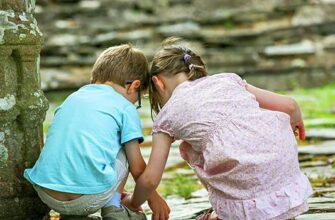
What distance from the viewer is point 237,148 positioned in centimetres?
319

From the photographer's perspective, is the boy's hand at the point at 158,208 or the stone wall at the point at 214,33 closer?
the boy's hand at the point at 158,208

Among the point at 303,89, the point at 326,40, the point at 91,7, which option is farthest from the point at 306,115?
the point at 91,7

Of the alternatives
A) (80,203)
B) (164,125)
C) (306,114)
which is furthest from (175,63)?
(306,114)

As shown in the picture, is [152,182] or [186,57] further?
[186,57]

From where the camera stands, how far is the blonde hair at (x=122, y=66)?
3424 millimetres

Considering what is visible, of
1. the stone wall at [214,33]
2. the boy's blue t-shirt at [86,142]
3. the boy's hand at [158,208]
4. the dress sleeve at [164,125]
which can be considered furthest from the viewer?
the stone wall at [214,33]

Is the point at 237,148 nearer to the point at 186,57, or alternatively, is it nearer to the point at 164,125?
the point at 164,125

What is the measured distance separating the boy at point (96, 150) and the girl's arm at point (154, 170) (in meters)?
0.05

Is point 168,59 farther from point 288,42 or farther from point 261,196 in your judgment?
point 288,42

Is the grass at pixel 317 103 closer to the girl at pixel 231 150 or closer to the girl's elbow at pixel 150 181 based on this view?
the girl at pixel 231 150

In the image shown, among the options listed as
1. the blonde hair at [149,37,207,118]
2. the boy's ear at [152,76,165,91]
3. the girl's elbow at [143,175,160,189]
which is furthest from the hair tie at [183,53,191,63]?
the girl's elbow at [143,175,160,189]

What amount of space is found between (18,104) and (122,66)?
1.44ft

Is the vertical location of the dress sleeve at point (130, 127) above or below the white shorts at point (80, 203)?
above

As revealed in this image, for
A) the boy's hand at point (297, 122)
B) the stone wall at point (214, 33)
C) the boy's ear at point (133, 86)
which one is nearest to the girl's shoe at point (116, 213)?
the boy's ear at point (133, 86)
